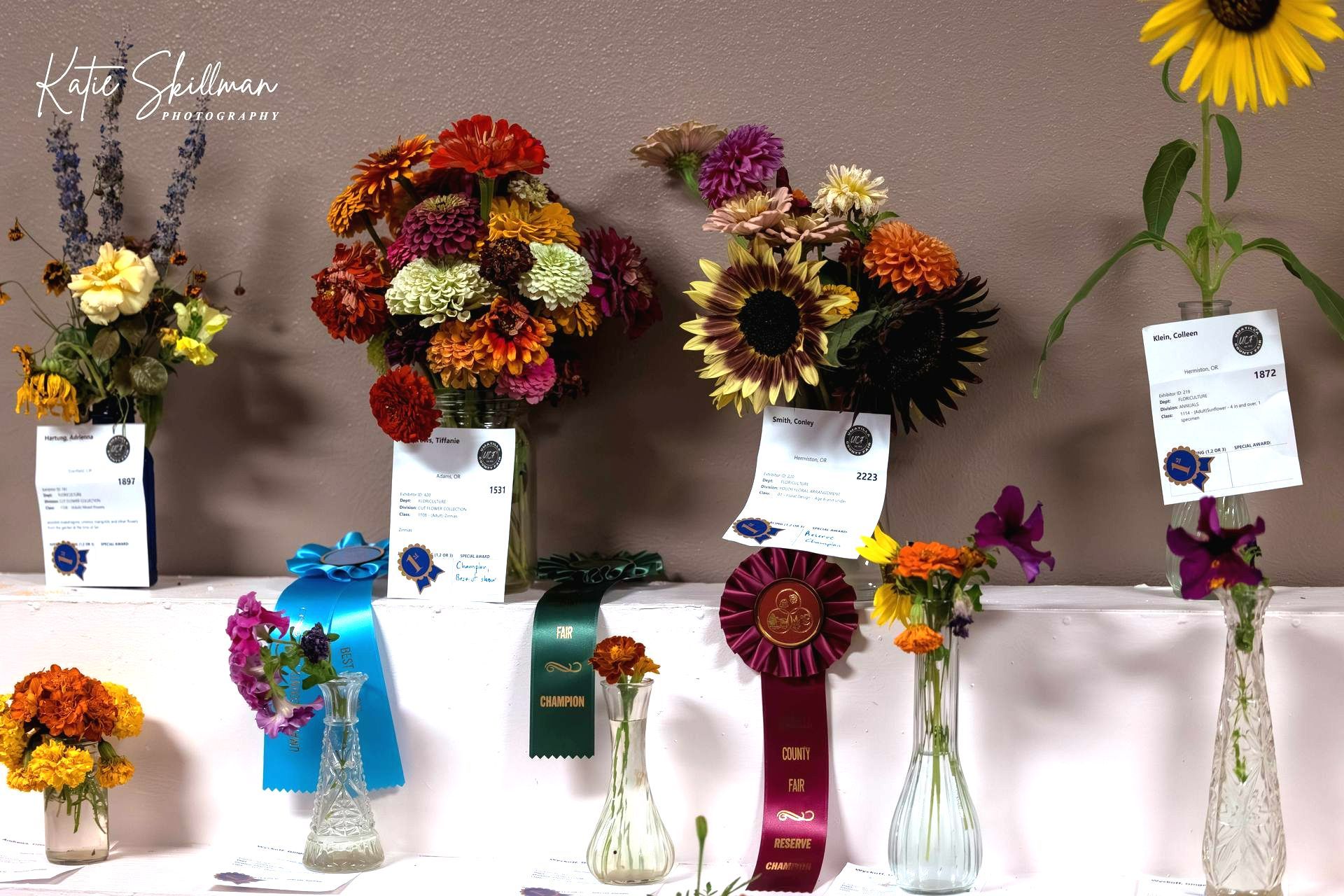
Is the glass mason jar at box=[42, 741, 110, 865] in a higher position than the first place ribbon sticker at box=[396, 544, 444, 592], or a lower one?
lower

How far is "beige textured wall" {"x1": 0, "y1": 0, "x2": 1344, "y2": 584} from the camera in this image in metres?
1.34

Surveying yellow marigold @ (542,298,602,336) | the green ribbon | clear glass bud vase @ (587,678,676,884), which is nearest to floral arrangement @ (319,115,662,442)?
yellow marigold @ (542,298,602,336)

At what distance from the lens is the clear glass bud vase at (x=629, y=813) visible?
1143 mm

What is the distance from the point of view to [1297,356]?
1317 millimetres

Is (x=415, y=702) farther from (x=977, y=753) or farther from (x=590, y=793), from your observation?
(x=977, y=753)

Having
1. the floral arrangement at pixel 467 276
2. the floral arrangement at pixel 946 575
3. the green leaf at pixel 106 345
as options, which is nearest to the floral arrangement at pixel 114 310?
the green leaf at pixel 106 345

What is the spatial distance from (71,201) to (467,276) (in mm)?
514

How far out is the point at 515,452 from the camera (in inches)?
51.3

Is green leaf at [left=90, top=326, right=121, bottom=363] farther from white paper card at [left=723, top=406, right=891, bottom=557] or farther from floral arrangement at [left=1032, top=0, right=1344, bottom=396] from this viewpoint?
floral arrangement at [left=1032, top=0, right=1344, bottom=396]

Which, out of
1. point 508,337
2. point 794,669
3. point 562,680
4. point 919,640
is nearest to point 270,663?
point 562,680

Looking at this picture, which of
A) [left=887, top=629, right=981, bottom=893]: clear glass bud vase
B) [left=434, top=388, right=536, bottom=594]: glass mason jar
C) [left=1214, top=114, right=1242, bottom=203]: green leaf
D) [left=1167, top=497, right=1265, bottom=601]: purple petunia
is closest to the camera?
[left=1167, top=497, right=1265, bottom=601]: purple petunia

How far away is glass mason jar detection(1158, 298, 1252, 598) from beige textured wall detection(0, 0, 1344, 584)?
12cm

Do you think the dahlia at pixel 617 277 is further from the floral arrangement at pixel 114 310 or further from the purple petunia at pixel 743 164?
the floral arrangement at pixel 114 310

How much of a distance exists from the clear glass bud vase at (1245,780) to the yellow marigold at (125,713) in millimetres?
1023
